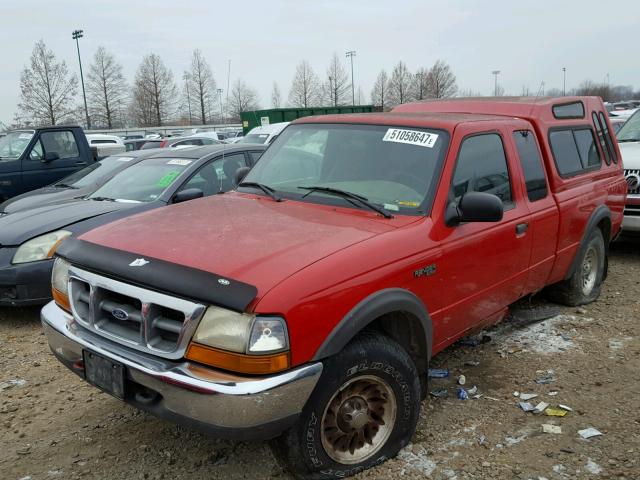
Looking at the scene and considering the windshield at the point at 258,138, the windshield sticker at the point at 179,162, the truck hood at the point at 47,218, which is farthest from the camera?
the windshield at the point at 258,138

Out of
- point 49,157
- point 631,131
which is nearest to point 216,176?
point 49,157

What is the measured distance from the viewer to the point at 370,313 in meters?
2.67

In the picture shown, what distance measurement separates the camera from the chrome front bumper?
231 cm

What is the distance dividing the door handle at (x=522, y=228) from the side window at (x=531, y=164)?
270 mm

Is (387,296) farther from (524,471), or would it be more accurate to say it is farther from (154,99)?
(154,99)

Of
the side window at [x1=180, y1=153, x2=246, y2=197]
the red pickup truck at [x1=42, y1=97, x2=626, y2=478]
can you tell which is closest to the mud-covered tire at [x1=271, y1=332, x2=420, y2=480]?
the red pickup truck at [x1=42, y1=97, x2=626, y2=478]

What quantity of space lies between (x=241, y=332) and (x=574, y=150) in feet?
12.9

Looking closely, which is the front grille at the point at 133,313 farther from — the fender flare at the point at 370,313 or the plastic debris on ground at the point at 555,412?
the plastic debris on ground at the point at 555,412

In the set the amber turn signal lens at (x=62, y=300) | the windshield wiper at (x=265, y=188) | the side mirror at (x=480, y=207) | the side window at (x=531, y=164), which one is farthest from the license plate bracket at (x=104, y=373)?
the side window at (x=531, y=164)

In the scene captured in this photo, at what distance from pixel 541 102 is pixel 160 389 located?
3996 millimetres

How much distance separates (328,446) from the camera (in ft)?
8.91

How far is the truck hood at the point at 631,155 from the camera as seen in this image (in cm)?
705

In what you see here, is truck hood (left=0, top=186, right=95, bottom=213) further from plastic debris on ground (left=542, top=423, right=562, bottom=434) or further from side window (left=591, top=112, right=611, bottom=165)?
side window (left=591, top=112, right=611, bottom=165)

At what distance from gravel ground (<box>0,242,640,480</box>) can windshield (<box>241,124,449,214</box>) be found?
4.55 feet
